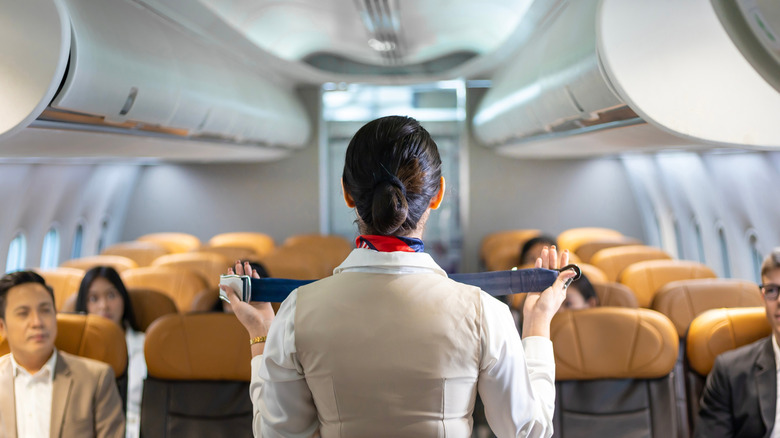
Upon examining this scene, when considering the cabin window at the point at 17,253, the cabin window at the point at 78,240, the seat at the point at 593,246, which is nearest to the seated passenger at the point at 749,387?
the seat at the point at 593,246

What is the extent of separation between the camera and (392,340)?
1548 millimetres

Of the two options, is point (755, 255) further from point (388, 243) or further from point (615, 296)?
point (388, 243)

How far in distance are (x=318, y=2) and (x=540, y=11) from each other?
2.06m

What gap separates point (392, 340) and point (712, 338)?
7.38ft

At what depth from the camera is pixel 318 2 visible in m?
6.36

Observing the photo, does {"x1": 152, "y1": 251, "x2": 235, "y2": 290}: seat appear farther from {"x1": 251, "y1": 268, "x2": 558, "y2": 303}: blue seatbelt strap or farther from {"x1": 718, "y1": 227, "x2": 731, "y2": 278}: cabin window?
{"x1": 718, "y1": 227, "x2": 731, "y2": 278}: cabin window

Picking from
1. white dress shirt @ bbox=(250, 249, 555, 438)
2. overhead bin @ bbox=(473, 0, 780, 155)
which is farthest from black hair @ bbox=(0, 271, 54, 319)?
overhead bin @ bbox=(473, 0, 780, 155)

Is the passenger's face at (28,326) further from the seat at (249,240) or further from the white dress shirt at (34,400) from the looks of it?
the seat at (249,240)

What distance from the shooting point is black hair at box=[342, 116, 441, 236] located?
1.53m

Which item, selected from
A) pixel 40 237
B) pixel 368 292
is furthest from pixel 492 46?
pixel 368 292

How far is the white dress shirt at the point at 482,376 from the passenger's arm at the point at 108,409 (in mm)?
1502

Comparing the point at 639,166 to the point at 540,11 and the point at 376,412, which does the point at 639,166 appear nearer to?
the point at 540,11

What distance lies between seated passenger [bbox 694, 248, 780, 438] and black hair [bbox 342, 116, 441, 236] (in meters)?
2.05

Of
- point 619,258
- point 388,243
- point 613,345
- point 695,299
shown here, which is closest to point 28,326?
point 388,243
